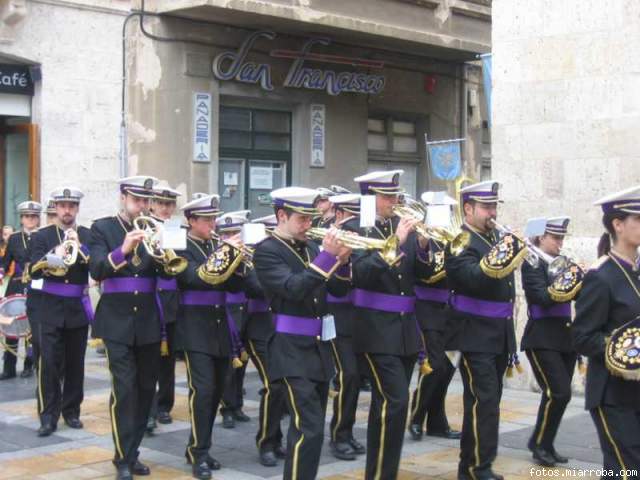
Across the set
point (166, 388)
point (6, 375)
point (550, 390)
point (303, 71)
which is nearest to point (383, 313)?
point (550, 390)

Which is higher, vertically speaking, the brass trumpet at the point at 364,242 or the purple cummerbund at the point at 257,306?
the brass trumpet at the point at 364,242

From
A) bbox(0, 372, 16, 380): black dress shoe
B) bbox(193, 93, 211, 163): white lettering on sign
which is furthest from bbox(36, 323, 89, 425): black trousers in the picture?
bbox(193, 93, 211, 163): white lettering on sign

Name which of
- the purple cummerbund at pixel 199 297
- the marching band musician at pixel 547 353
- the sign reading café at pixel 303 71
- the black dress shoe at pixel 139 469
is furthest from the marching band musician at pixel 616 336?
the sign reading café at pixel 303 71

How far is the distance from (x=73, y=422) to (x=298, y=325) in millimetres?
3662

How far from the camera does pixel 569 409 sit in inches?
391

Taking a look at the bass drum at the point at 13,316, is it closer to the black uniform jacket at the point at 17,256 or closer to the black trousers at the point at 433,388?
the black uniform jacket at the point at 17,256

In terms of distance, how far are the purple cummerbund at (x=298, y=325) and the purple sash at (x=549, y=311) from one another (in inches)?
89.7

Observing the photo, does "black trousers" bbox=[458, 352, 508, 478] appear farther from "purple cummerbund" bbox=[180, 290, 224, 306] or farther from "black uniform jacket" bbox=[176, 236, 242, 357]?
"purple cummerbund" bbox=[180, 290, 224, 306]

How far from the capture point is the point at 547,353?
7648 millimetres

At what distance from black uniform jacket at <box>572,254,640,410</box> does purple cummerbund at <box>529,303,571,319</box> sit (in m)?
2.63

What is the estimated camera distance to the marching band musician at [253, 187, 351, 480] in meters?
5.93

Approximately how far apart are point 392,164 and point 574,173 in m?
9.44

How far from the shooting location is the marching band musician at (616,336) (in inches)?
192

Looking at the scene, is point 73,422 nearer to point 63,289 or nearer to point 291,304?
point 63,289
